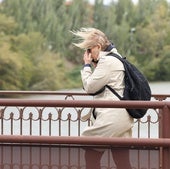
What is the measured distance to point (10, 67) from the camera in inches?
1871

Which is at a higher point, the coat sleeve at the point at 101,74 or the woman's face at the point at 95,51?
the woman's face at the point at 95,51

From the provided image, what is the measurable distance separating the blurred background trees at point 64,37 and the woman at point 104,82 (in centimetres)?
4228

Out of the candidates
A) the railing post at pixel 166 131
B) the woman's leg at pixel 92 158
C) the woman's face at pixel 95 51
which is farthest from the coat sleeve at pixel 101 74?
the railing post at pixel 166 131

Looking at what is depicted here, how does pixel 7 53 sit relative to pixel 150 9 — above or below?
below

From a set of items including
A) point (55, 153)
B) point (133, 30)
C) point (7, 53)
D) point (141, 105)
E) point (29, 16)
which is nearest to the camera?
point (141, 105)

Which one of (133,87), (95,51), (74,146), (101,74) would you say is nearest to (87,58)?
(95,51)

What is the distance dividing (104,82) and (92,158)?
63 centimetres

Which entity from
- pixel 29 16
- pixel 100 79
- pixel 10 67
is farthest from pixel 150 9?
pixel 100 79

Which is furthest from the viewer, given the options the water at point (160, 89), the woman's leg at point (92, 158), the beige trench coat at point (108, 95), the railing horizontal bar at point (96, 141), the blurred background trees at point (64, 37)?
the blurred background trees at point (64, 37)

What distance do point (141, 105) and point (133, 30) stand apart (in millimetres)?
69302

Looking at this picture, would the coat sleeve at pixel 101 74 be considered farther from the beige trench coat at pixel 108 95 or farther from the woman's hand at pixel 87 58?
the woman's hand at pixel 87 58

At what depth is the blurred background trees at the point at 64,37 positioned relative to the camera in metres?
50.7

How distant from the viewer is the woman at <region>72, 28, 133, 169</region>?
433 centimetres

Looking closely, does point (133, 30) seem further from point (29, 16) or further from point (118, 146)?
point (118, 146)
